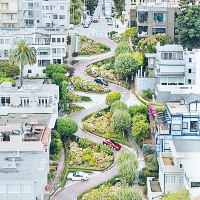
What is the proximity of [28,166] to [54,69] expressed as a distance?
3150cm

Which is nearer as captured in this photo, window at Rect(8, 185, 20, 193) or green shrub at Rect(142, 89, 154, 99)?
window at Rect(8, 185, 20, 193)

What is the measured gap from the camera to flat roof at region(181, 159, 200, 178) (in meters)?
52.7

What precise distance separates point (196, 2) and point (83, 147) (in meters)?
39.1

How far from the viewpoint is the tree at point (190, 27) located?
87250 mm

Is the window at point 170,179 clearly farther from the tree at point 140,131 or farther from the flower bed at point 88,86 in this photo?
the flower bed at point 88,86

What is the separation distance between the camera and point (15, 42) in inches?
3460

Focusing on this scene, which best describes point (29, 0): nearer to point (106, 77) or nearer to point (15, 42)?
point (15, 42)

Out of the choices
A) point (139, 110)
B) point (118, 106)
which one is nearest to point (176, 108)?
point (139, 110)

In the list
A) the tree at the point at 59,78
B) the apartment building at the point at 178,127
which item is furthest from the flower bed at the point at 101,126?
the tree at the point at 59,78

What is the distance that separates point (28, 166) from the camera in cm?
5472

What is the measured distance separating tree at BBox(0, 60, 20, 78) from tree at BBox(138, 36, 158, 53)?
1739cm

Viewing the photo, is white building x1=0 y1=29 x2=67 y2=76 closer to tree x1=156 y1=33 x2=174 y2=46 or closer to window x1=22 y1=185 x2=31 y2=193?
tree x1=156 y1=33 x2=174 y2=46

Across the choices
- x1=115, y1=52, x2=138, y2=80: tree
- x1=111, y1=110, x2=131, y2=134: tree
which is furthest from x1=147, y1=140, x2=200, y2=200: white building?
x1=115, y1=52, x2=138, y2=80: tree

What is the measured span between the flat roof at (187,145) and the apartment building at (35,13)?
44070 mm
